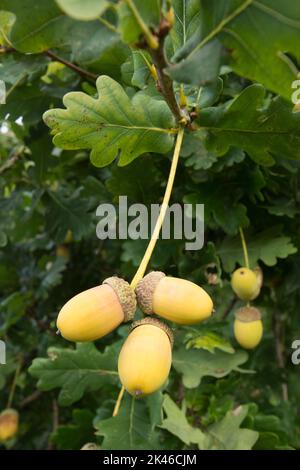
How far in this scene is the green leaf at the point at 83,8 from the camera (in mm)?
520

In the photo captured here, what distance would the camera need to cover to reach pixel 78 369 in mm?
1483

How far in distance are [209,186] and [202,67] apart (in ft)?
2.31

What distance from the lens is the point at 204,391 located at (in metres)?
1.52

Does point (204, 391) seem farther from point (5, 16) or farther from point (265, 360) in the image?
point (5, 16)

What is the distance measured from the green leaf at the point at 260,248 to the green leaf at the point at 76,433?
2.11ft

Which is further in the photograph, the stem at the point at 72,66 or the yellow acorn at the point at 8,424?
the yellow acorn at the point at 8,424

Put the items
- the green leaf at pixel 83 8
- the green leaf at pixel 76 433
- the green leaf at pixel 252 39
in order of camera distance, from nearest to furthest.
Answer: the green leaf at pixel 83 8
the green leaf at pixel 252 39
the green leaf at pixel 76 433

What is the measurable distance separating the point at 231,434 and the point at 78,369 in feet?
1.50

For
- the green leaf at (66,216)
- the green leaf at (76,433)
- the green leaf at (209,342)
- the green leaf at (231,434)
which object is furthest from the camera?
the green leaf at (66,216)

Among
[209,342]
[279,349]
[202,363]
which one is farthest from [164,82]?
[279,349]

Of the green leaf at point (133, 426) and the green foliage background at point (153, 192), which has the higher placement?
the green foliage background at point (153, 192)

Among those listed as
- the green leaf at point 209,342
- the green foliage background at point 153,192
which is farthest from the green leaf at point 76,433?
the green leaf at point 209,342

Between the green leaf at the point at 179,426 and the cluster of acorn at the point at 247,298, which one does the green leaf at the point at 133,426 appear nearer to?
the green leaf at the point at 179,426

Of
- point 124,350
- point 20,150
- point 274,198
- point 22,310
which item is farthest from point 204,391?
point 20,150
